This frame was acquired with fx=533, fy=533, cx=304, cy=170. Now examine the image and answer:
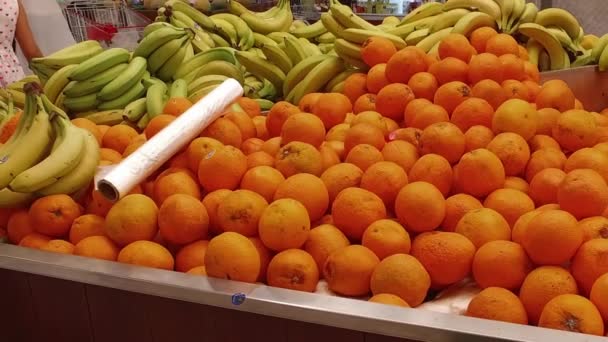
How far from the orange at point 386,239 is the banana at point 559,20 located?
1831mm

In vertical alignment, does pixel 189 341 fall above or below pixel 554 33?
below

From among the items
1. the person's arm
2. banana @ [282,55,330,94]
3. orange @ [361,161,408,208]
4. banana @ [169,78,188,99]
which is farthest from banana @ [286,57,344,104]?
the person's arm

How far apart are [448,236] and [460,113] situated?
1.59 ft

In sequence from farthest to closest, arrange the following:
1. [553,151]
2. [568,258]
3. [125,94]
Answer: [125,94] → [553,151] → [568,258]

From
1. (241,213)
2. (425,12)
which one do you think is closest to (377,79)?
(241,213)

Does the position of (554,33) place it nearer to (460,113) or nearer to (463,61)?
(463,61)

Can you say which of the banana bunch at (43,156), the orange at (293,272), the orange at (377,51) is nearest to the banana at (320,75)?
the orange at (377,51)

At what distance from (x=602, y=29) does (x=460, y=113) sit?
3.85 meters

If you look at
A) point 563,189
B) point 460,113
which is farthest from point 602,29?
point 563,189

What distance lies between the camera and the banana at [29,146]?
1.45 m

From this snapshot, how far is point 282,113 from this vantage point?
1627 mm

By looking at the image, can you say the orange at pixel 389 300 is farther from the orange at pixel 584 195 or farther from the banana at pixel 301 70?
the banana at pixel 301 70

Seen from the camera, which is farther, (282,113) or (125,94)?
(125,94)

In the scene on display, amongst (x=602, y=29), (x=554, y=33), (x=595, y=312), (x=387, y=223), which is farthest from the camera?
(x=602, y=29)
